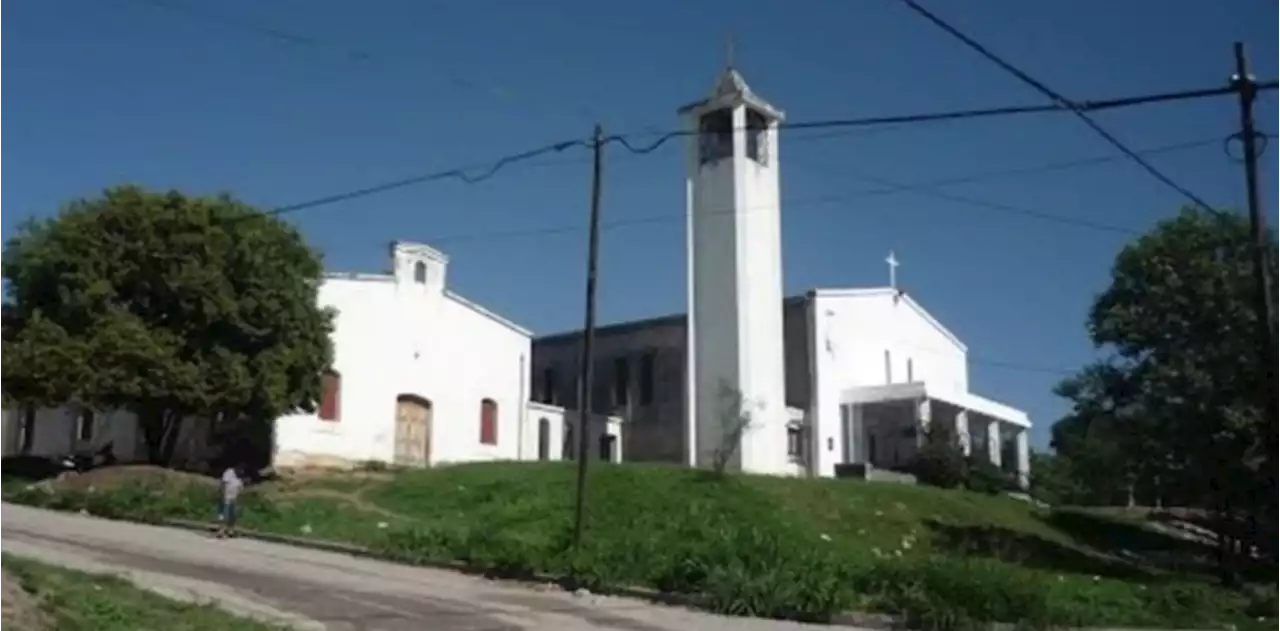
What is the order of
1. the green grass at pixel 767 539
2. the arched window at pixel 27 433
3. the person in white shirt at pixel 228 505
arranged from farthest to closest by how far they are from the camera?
1. the arched window at pixel 27 433
2. the person in white shirt at pixel 228 505
3. the green grass at pixel 767 539

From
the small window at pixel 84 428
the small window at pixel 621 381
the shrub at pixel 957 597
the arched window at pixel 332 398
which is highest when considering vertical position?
the small window at pixel 621 381

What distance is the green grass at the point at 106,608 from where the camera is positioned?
12.9 meters

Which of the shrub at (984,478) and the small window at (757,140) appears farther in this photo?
the shrub at (984,478)

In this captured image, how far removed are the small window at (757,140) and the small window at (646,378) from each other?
951 centimetres

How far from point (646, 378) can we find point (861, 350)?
7.70 m

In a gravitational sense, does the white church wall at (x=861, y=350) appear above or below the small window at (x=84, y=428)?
above

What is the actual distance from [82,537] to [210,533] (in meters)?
2.62

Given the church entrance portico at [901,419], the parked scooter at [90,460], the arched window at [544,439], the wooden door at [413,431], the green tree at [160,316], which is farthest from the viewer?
the church entrance portico at [901,419]

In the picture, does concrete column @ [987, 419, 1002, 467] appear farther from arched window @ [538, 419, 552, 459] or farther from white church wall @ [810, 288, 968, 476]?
arched window @ [538, 419, 552, 459]

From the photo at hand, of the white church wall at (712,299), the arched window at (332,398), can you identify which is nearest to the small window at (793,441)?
the white church wall at (712,299)

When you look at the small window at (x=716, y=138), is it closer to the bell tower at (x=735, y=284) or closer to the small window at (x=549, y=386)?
the bell tower at (x=735, y=284)

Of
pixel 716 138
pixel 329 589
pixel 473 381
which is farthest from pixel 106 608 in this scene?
pixel 716 138

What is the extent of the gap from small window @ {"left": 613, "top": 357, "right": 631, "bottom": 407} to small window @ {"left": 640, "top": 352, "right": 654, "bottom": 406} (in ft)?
1.78

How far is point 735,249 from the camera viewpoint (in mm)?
42875
